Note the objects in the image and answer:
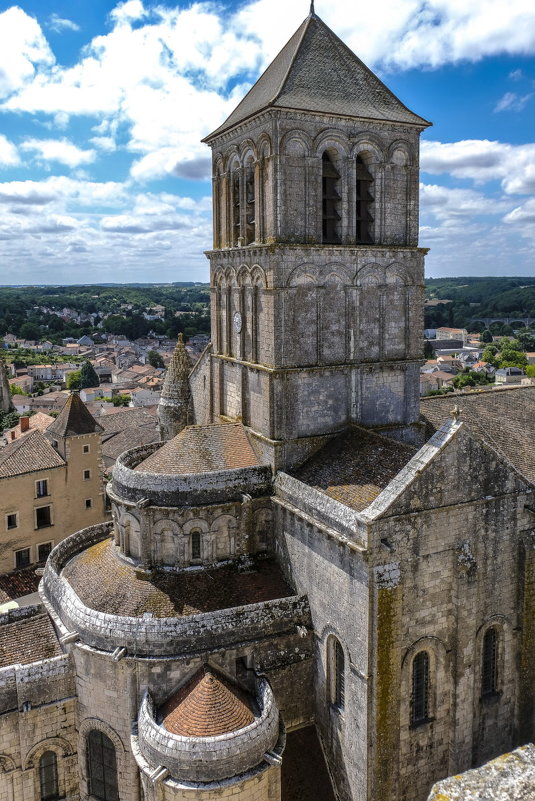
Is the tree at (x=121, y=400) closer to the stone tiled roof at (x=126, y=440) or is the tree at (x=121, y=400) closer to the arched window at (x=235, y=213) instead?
the stone tiled roof at (x=126, y=440)

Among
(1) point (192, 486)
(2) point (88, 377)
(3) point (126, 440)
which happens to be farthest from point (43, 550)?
(2) point (88, 377)

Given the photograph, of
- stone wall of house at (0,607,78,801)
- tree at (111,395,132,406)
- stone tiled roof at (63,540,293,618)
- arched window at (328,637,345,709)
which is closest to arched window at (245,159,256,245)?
stone tiled roof at (63,540,293,618)

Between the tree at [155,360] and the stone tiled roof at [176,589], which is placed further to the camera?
the tree at [155,360]

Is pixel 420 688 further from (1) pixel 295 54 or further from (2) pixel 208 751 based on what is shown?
(1) pixel 295 54

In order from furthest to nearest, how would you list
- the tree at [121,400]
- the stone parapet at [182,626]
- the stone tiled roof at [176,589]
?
the tree at [121,400], the stone tiled roof at [176,589], the stone parapet at [182,626]

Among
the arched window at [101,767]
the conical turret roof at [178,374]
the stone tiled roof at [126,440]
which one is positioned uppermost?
the conical turret roof at [178,374]

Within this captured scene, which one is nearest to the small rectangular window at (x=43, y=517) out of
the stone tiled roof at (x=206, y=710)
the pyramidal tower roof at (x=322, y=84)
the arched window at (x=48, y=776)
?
the arched window at (x=48, y=776)
